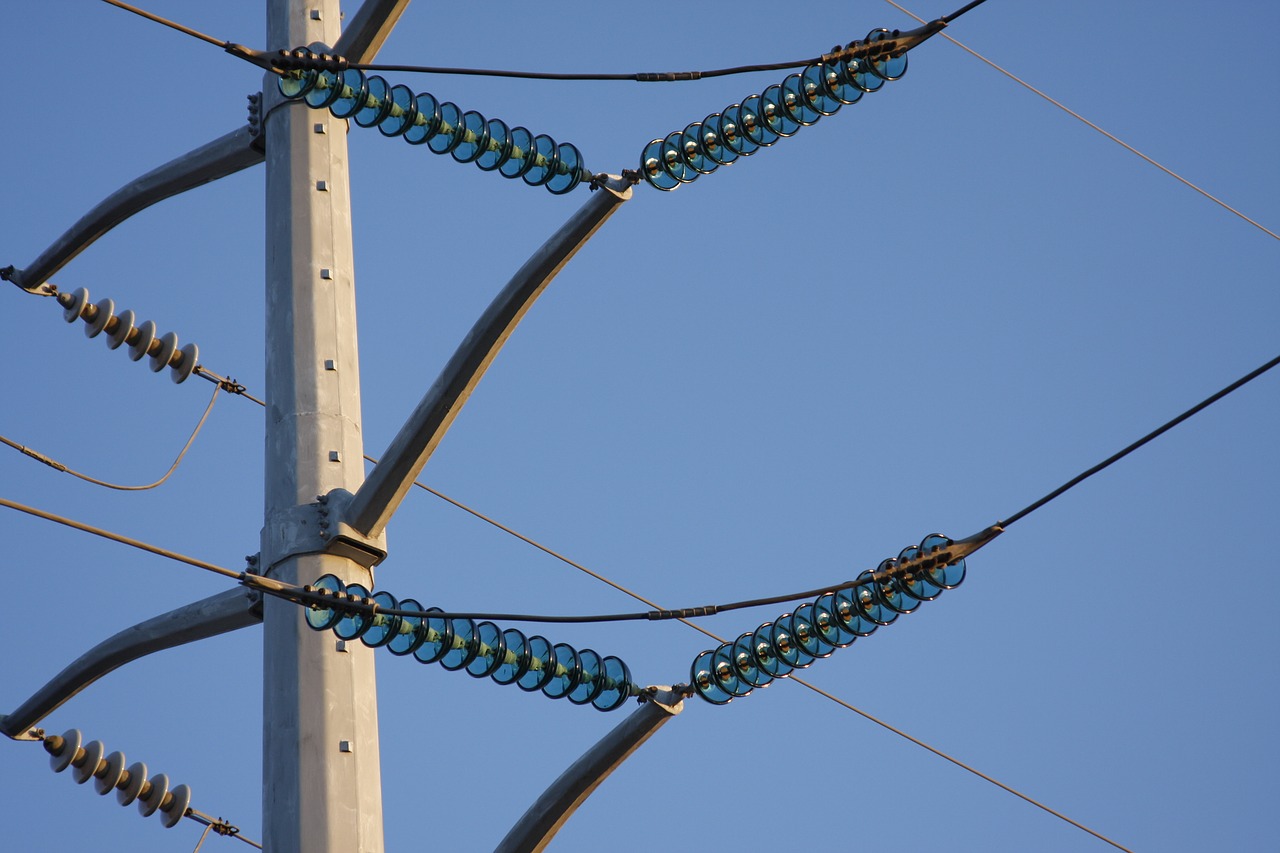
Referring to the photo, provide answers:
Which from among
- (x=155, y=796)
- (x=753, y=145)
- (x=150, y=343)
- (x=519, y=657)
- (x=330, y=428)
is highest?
(x=753, y=145)

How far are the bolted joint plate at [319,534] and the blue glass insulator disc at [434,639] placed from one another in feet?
2.25

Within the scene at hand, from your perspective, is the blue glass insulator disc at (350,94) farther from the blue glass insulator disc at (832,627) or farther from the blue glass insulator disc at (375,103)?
the blue glass insulator disc at (832,627)

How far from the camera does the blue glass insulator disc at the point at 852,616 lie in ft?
27.8

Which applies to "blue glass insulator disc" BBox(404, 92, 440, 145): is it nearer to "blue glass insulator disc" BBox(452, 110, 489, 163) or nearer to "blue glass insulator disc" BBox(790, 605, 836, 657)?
"blue glass insulator disc" BBox(452, 110, 489, 163)

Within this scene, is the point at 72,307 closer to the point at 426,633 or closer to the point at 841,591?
the point at 426,633

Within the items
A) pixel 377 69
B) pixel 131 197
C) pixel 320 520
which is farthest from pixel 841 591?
pixel 131 197

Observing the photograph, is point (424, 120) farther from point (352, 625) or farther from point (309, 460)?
point (352, 625)

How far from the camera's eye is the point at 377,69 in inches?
384

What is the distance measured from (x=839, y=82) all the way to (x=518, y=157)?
1.64 metres

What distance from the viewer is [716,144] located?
989 cm

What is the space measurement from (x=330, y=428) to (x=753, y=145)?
2517mm

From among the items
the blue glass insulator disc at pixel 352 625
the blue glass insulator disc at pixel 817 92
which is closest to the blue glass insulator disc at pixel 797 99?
the blue glass insulator disc at pixel 817 92

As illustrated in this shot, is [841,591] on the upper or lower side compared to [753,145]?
lower

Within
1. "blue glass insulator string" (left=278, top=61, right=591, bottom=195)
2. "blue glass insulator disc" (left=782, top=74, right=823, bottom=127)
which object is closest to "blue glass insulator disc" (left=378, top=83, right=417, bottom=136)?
"blue glass insulator string" (left=278, top=61, right=591, bottom=195)
